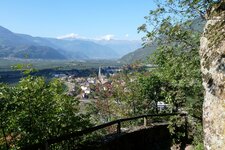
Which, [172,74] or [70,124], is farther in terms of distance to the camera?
[172,74]

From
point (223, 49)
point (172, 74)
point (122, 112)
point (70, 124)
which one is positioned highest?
point (223, 49)

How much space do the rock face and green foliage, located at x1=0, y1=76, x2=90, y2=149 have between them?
5276 mm

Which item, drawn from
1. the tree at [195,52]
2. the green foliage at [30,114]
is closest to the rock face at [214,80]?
the tree at [195,52]

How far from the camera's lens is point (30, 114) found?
428 inches

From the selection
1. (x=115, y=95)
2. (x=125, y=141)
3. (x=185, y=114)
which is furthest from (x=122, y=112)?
(x=125, y=141)

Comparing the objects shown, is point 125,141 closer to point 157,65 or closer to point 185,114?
point 185,114

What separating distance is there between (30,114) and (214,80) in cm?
575

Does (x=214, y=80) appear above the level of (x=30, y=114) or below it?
above

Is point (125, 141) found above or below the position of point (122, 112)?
above

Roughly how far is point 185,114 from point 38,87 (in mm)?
10297

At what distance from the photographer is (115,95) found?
1539 inches

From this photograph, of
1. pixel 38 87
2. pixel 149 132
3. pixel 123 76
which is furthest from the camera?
pixel 123 76

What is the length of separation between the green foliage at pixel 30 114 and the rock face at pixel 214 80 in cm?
528

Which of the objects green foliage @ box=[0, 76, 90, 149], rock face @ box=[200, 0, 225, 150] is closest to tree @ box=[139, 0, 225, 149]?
rock face @ box=[200, 0, 225, 150]
